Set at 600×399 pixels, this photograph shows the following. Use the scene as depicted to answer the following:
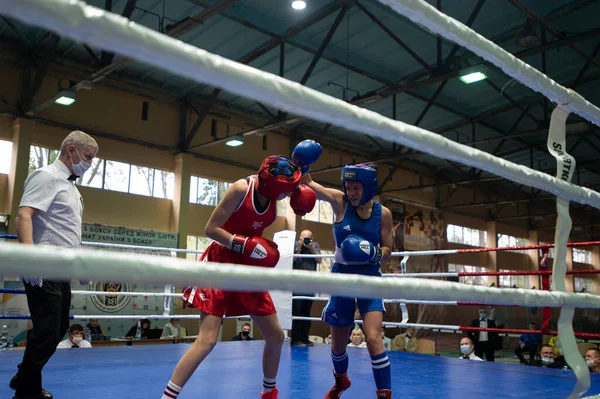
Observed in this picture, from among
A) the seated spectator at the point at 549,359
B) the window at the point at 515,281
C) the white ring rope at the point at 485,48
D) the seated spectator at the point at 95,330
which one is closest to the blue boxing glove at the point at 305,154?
the white ring rope at the point at 485,48

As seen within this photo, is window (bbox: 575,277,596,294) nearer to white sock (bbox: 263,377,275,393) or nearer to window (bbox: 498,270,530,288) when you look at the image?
window (bbox: 498,270,530,288)

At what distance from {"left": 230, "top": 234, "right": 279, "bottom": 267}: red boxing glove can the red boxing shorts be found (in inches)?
5.1

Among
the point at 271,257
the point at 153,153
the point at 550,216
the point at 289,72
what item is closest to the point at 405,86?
the point at 289,72

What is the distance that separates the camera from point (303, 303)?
5133 millimetres

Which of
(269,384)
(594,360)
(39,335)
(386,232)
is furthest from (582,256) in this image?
(39,335)

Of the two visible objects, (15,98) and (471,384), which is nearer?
(471,384)

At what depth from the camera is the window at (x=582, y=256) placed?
21042 millimetres

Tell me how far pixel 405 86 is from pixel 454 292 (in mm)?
7585

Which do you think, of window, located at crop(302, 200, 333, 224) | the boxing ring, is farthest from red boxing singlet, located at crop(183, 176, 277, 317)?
window, located at crop(302, 200, 333, 224)

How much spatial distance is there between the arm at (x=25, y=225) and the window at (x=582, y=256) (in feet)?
73.9

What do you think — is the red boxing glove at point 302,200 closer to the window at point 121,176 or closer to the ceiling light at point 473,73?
the ceiling light at point 473,73

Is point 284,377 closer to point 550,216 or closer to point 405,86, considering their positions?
point 405,86

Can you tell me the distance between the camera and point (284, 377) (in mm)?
2861

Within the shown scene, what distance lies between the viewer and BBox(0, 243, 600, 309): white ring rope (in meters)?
0.56
